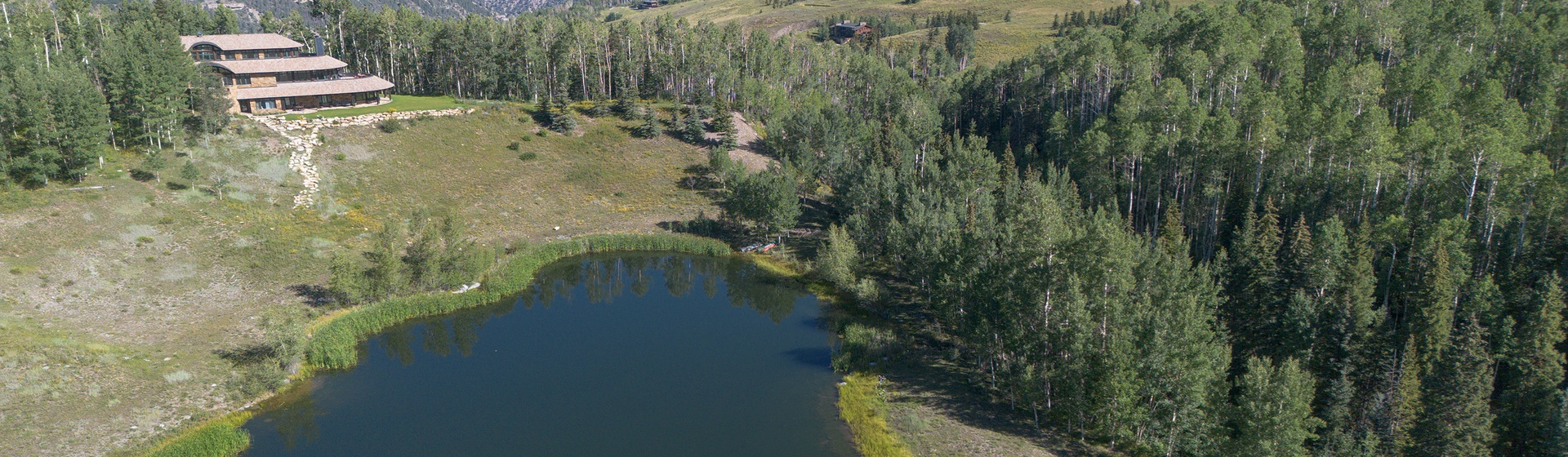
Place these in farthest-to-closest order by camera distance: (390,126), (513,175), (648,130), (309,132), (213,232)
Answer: (648,130) → (390,126) → (513,175) → (309,132) → (213,232)

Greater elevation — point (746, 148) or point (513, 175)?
point (746, 148)

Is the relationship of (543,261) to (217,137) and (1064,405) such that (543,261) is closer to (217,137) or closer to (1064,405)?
(217,137)

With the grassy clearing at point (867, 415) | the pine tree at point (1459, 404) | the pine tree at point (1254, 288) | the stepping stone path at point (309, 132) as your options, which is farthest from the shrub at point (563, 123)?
the pine tree at point (1459, 404)

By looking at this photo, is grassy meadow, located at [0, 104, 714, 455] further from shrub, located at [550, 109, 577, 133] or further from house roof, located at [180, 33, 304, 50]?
house roof, located at [180, 33, 304, 50]

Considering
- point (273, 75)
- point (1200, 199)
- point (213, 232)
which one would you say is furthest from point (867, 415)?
point (273, 75)

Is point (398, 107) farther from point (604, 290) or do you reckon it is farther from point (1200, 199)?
point (1200, 199)

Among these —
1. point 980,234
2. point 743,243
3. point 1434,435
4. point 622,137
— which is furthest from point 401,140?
point 1434,435

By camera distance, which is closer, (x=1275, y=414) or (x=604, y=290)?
(x=1275, y=414)

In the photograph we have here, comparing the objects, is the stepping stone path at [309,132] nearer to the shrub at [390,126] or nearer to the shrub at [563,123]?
the shrub at [390,126]
